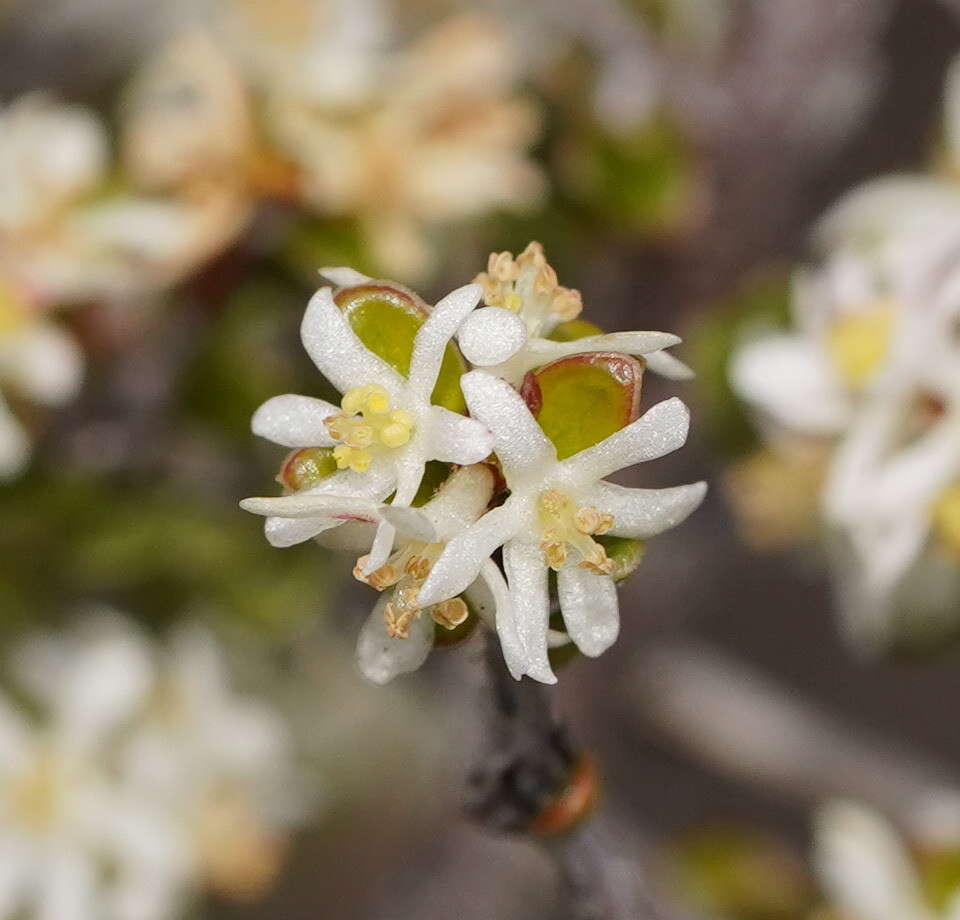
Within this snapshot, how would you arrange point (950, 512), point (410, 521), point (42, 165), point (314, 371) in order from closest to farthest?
point (410, 521), point (950, 512), point (42, 165), point (314, 371)

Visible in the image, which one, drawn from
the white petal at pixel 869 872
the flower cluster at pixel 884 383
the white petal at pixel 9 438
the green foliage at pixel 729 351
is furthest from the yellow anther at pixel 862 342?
the white petal at pixel 9 438

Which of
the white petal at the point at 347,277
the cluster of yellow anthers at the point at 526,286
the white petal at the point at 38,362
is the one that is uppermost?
the cluster of yellow anthers at the point at 526,286

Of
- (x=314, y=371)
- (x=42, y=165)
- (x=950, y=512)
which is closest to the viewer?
(x=950, y=512)

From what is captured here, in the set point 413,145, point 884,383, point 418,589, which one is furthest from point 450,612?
point 413,145

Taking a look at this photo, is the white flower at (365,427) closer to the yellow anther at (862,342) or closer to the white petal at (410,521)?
the white petal at (410,521)

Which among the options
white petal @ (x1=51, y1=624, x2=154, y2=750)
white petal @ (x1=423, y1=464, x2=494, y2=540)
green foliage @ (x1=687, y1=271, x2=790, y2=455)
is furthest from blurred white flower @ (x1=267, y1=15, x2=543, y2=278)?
white petal @ (x1=423, y1=464, x2=494, y2=540)

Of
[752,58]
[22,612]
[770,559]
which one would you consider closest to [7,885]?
[22,612]

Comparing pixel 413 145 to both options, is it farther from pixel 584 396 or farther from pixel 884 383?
pixel 584 396
